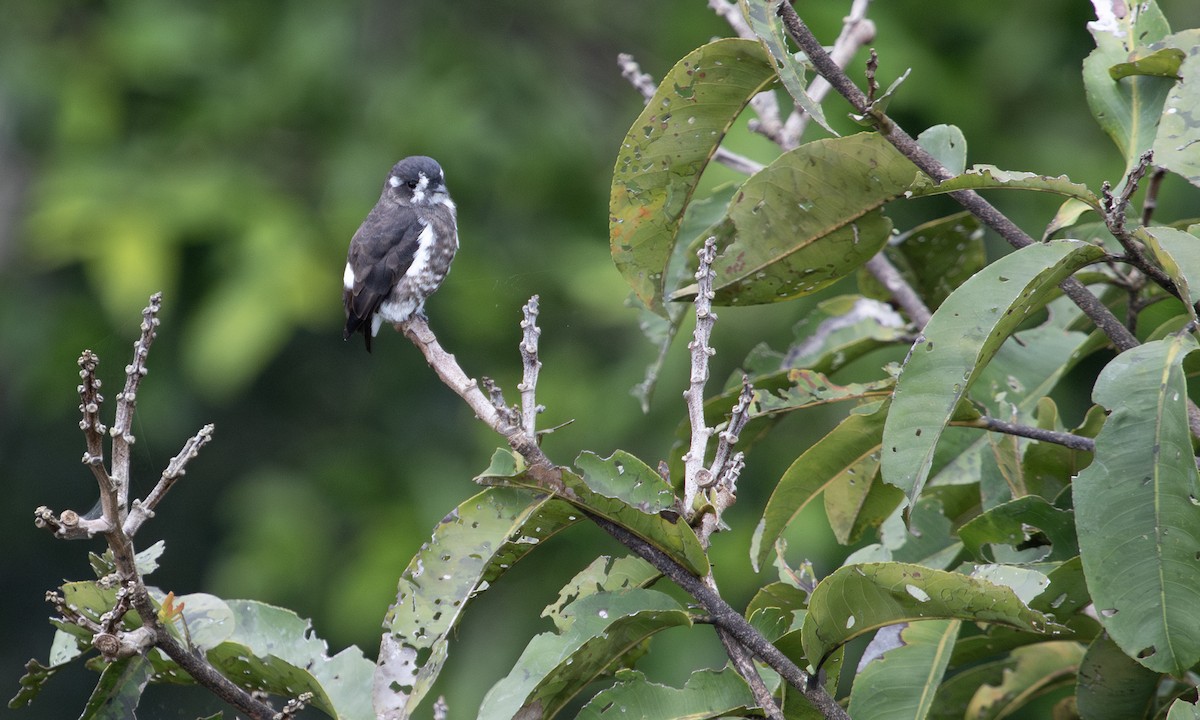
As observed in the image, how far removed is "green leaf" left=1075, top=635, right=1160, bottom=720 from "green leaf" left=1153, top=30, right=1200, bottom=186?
1.53ft

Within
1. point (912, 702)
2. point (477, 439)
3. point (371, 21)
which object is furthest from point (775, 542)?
point (371, 21)

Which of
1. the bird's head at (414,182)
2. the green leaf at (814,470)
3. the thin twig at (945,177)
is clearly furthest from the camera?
the bird's head at (414,182)

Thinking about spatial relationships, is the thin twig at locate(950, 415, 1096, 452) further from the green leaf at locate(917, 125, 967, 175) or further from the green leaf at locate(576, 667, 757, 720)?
the green leaf at locate(576, 667, 757, 720)

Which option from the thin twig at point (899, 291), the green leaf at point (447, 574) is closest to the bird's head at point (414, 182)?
the thin twig at point (899, 291)

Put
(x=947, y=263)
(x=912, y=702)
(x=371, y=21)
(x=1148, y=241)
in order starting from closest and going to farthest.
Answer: (x=1148, y=241)
(x=912, y=702)
(x=947, y=263)
(x=371, y=21)

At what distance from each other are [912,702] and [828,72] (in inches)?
23.4

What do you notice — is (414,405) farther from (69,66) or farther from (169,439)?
(69,66)

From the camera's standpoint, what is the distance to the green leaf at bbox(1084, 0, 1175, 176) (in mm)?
1275

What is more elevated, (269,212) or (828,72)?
(269,212)

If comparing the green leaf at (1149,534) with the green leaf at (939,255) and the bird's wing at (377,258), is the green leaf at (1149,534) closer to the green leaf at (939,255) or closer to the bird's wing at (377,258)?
the green leaf at (939,255)

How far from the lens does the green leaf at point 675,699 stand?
1.02 m

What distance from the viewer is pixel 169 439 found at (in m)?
4.25

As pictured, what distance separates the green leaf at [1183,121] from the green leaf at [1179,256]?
181 mm

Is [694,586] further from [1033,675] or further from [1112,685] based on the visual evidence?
[1033,675]
